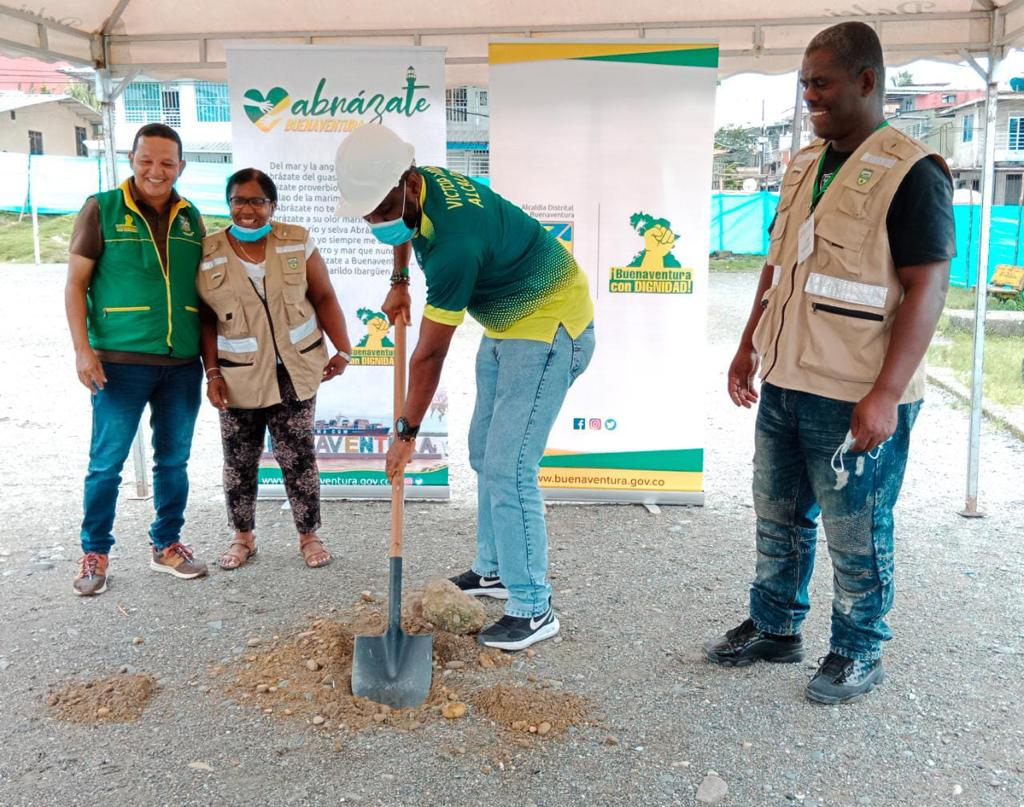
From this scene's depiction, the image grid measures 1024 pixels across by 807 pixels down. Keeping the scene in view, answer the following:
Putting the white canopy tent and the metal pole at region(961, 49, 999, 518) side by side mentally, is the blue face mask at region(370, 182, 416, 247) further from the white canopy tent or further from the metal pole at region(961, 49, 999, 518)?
the metal pole at region(961, 49, 999, 518)

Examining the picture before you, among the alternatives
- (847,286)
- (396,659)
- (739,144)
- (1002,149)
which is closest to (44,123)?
(739,144)

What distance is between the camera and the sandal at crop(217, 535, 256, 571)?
4.18 m

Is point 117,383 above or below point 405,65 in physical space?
below

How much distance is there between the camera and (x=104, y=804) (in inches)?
95.5

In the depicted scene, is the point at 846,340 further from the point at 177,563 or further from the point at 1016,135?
→ the point at 1016,135

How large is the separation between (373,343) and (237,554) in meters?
1.41

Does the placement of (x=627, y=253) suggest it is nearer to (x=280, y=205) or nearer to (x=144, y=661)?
(x=280, y=205)

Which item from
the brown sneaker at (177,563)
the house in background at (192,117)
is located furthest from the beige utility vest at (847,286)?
the house in background at (192,117)

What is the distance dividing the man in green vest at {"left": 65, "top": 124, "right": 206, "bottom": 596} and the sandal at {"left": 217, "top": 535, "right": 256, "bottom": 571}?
521 millimetres

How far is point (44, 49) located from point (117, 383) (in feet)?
6.54

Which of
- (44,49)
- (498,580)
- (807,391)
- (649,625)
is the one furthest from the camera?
(44,49)

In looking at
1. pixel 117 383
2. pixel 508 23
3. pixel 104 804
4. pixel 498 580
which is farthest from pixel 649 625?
pixel 508 23

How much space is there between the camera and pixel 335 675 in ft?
10.1

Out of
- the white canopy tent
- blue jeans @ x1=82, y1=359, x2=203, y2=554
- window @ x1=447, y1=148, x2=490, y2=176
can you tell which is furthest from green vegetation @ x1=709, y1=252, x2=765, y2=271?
blue jeans @ x1=82, y1=359, x2=203, y2=554
